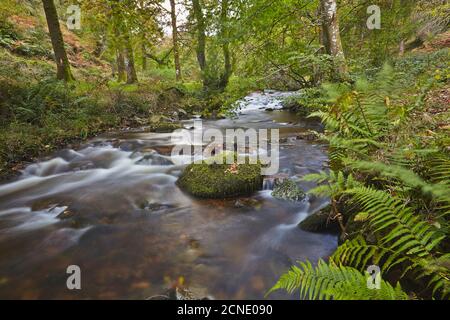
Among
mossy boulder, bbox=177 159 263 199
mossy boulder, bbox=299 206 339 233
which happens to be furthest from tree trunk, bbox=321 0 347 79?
mossy boulder, bbox=299 206 339 233

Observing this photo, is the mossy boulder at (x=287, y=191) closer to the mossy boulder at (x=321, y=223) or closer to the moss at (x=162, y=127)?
the mossy boulder at (x=321, y=223)

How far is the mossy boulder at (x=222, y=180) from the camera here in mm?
5145

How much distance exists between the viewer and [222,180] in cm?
517

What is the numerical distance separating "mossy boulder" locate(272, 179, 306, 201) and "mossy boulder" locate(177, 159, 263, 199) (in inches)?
12.3

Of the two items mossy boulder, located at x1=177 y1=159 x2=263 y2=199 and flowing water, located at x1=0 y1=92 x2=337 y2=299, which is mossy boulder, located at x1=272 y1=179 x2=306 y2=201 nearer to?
flowing water, located at x1=0 y1=92 x2=337 y2=299

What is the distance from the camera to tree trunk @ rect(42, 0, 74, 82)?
1034 centimetres

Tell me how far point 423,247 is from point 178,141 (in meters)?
7.20

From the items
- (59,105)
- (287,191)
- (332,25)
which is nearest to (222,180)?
(287,191)

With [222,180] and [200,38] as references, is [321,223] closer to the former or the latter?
[222,180]

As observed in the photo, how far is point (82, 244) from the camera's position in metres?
4.06

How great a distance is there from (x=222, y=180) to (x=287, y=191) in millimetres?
1129

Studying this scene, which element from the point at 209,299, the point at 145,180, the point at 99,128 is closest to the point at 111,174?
the point at 145,180

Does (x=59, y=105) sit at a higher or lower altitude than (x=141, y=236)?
higher

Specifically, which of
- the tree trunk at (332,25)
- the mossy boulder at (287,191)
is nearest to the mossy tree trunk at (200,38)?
the tree trunk at (332,25)
